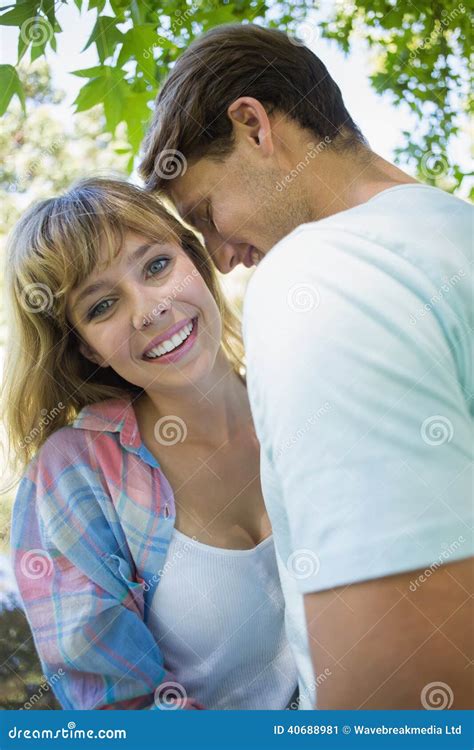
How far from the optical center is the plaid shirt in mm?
1239

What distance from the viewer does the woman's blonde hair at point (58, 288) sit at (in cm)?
130

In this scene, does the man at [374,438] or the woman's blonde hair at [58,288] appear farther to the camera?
the woman's blonde hair at [58,288]

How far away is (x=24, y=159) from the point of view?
2248 millimetres
